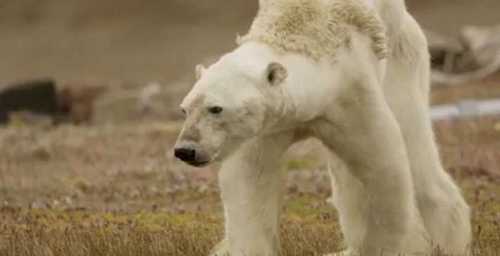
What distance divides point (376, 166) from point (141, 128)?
1710 centimetres

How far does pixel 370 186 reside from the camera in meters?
8.22

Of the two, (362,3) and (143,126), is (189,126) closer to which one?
(362,3)

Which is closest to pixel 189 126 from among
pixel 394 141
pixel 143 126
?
pixel 394 141

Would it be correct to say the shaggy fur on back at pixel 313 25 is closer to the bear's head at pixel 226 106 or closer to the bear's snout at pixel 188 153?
the bear's head at pixel 226 106

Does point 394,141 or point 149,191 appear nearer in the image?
point 394,141

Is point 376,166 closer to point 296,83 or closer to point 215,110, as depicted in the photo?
point 296,83

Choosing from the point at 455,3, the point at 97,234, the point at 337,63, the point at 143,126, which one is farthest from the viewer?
the point at 455,3

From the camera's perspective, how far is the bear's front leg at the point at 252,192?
7875 millimetres

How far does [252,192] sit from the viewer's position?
26.0ft

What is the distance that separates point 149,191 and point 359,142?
24.4 feet

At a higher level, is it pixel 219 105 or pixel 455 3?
pixel 219 105

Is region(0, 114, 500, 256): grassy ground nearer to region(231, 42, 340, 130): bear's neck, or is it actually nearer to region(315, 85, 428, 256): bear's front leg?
region(315, 85, 428, 256): bear's front leg

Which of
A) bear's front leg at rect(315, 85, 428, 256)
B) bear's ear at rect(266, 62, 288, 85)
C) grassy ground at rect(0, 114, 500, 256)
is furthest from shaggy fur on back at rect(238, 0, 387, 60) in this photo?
grassy ground at rect(0, 114, 500, 256)

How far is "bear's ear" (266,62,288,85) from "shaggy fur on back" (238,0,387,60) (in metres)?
0.39
